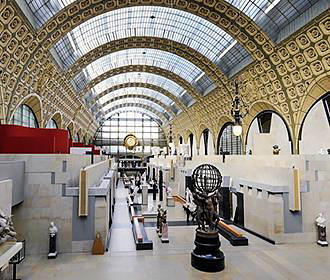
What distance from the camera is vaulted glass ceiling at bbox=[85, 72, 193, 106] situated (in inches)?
1490

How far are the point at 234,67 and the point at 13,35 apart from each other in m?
15.7

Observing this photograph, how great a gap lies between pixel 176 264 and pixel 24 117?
15.7 meters

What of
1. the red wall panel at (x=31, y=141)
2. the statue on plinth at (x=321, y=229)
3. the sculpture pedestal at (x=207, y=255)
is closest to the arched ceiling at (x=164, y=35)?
the red wall panel at (x=31, y=141)

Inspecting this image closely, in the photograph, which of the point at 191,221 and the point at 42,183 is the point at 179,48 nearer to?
the point at 191,221

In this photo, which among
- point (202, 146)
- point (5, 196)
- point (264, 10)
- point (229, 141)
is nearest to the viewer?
point (5, 196)

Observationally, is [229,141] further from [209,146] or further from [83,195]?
[83,195]

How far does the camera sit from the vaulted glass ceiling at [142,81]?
124ft

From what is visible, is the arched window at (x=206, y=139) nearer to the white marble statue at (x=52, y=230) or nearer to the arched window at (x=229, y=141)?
the arched window at (x=229, y=141)

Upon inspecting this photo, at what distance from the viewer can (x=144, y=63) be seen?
31.8 metres

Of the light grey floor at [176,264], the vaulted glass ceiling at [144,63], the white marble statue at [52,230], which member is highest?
the vaulted glass ceiling at [144,63]

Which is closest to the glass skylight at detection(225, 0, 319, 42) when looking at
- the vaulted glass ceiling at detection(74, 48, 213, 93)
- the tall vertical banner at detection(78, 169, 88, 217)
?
the vaulted glass ceiling at detection(74, 48, 213, 93)

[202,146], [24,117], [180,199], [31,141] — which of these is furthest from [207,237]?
[202,146]

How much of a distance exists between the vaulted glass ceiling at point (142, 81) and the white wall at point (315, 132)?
2173cm

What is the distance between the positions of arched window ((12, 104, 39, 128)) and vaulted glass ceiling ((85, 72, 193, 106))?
58.2 feet
